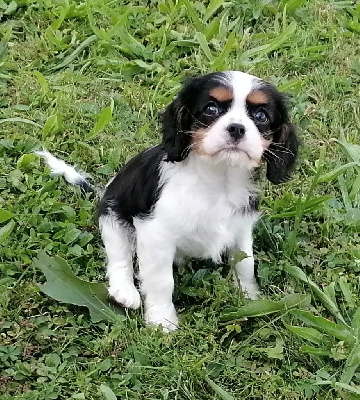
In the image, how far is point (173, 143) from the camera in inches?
123

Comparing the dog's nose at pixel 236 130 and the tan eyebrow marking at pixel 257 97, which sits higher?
the tan eyebrow marking at pixel 257 97

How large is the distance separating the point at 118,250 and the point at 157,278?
0.36 m

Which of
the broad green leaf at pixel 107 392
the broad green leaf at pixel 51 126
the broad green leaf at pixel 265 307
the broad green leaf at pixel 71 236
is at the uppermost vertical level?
the broad green leaf at pixel 51 126

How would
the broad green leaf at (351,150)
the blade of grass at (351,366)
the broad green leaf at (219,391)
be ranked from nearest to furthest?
the broad green leaf at (219,391) → the blade of grass at (351,366) → the broad green leaf at (351,150)

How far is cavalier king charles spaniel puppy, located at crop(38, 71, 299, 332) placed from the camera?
9.80 feet

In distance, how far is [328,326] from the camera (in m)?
3.21

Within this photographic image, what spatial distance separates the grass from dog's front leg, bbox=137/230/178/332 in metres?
0.09

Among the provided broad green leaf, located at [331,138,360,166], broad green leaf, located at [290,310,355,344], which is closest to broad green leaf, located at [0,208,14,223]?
broad green leaf, located at [290,310,355,344]

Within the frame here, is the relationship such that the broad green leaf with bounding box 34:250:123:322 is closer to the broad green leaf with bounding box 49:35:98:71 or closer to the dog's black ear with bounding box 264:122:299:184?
the dog's black ear with bounding box 264:122:299:184

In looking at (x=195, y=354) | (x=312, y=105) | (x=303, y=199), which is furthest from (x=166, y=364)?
(x=312, y=105)

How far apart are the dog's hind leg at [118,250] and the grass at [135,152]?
0.09m

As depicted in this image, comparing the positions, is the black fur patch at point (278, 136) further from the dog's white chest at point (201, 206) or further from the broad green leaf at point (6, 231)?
the broad green leaf at point (6, 231)

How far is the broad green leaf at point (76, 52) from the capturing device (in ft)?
16.0

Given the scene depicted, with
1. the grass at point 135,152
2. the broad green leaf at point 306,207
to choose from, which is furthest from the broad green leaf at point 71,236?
the broad green leaf at point 306,207
